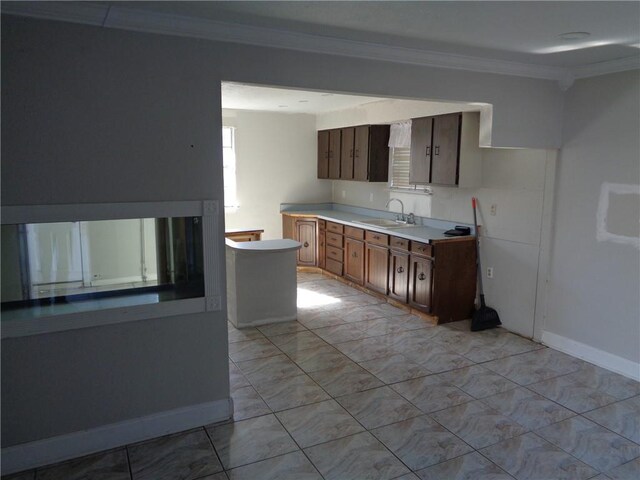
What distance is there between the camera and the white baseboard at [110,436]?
2.57 meters

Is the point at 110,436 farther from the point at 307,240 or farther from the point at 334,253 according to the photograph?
the point at 307,240

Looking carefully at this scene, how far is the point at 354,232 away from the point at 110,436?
3.95 metres

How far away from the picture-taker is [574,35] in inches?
111

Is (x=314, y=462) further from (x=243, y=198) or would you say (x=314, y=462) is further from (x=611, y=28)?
(x=243, y=198)

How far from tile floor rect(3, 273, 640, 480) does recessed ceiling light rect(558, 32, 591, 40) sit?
2.41 meters

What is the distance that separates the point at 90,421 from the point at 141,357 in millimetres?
437

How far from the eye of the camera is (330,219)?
6.66 meters

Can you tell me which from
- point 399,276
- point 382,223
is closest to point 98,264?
point 399,276

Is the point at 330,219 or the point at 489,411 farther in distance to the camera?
the point at 330,219

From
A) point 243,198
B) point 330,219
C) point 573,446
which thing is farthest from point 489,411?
point 243,198

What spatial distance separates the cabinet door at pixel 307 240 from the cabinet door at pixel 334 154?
2.61ft

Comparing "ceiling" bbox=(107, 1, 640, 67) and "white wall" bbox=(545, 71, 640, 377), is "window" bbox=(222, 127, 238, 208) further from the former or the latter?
"white wall" bbox=(545, 71, 640, 377)

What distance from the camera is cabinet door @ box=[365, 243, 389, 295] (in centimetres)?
555

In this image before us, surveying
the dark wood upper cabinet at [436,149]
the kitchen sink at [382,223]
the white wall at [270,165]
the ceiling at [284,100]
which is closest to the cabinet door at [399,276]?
the kitchen sink at [382,223]
